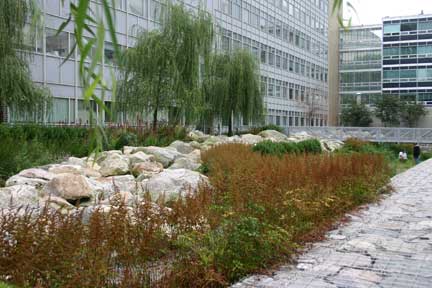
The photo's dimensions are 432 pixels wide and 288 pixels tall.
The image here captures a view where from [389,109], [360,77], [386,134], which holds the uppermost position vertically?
[360,77]

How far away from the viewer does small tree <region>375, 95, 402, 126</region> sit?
218 feet

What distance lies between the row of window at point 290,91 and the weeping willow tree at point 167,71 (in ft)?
80.1

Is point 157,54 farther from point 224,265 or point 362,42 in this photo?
point 362,42

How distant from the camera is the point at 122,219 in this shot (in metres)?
4.59

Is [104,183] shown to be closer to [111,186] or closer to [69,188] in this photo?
[111,186]

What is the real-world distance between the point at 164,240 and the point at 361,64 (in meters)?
77.5

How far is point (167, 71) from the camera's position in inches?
896

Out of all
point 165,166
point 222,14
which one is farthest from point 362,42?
point 165,166

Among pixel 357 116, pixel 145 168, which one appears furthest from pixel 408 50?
pixel 145 168

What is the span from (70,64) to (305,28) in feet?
135

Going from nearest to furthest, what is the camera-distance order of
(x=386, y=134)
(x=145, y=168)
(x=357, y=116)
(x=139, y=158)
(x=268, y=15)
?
(x=145, y=168) < (x=139, y=158) < (x=386, y=134) < (x=268, y=15) < (x=357, y=116)

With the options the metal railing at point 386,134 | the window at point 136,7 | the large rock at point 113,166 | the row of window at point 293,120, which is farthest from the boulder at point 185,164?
the row of window at point 293,120

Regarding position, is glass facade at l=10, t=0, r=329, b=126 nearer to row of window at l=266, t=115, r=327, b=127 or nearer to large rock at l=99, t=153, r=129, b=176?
row of window at l=266, t=115, r=327, b=127

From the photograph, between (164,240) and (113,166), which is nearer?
(164,240)
